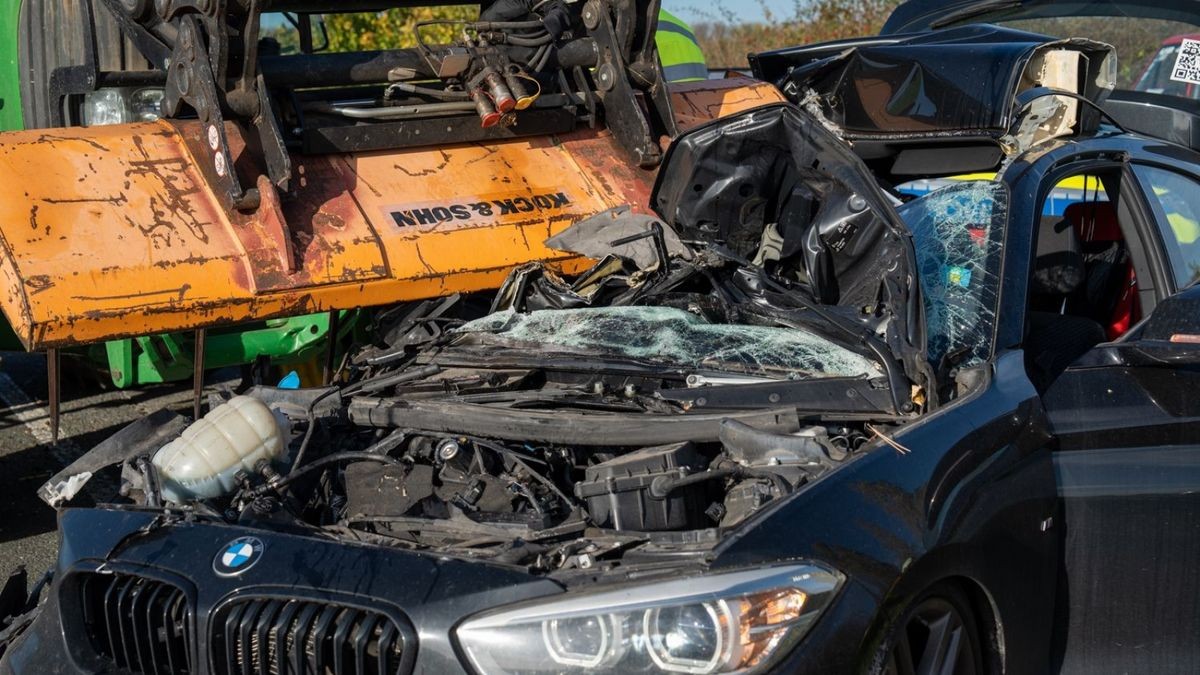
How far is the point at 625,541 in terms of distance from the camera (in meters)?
2.83

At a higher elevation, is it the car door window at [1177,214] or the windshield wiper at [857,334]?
the car door window at [1177,214]

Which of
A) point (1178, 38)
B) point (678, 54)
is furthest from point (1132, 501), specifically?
point (678, 54)

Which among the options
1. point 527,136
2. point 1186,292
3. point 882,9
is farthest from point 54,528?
point 882,9

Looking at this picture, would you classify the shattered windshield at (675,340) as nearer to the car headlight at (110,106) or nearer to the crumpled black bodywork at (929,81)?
the crumpled black bodywork at (929,81)

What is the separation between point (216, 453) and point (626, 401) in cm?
102

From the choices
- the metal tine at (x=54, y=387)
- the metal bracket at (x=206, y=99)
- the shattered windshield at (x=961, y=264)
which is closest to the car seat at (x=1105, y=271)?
the shattered windshield at (x=961, y=264)

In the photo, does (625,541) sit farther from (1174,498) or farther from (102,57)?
(102,57)

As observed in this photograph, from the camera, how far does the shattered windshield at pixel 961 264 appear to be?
11.4 ft

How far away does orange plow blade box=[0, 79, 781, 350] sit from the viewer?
166 inches

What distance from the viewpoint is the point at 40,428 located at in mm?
6742

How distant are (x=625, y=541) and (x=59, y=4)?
5146 millimetres

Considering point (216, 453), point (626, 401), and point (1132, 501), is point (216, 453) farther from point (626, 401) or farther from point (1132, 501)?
point (1132, 501)

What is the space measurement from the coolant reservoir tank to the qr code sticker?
5.50 m

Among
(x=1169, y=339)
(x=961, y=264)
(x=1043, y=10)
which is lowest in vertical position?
Result: (x=1169, y=339)
